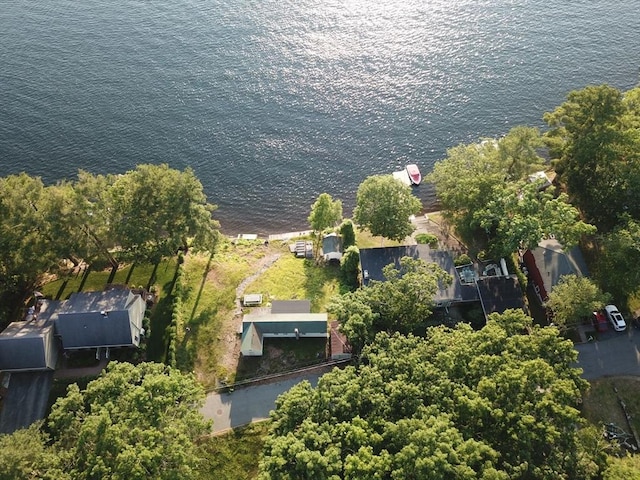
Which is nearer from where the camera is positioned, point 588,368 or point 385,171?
point 588,368

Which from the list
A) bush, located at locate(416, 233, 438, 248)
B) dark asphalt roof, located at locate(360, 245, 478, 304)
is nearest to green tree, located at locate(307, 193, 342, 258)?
dark asphalt roof, located at locate(360, 245, 478, 304)

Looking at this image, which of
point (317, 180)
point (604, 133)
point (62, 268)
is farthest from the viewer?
point (317, 180)

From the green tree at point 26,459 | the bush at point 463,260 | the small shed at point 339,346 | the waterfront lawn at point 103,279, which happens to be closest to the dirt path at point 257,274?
the waterfront lawn at point 103,279

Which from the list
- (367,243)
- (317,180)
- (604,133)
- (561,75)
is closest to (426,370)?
(367,243)

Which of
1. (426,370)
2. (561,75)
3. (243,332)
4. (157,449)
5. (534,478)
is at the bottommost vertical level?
(534,478)

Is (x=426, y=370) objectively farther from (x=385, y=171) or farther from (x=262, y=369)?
(x=385, y=171)

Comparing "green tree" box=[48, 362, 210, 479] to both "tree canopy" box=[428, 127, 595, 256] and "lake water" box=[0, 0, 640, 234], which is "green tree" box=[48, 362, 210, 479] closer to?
"lake water" box=[0, 0, 640, 234]
